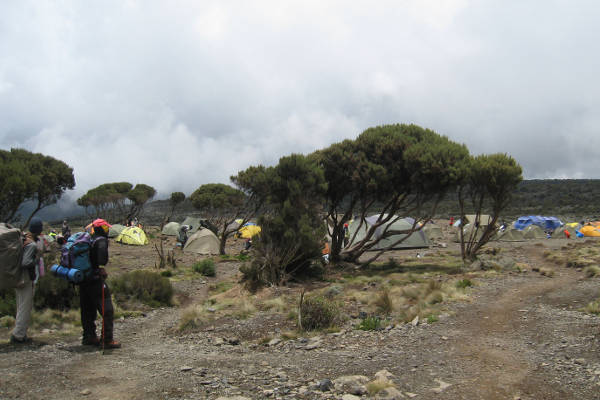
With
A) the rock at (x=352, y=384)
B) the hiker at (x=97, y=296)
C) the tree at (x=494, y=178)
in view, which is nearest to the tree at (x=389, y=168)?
the tree at (x=494, y=178)

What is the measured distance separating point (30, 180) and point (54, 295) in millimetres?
15145

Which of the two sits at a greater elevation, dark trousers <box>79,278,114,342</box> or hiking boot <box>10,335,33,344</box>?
dark trousers <box>79,278,114,342</box>

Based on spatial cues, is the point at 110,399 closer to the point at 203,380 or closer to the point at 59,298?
the point at 203,380

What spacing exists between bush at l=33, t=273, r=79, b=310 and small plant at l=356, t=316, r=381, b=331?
22.8 feet

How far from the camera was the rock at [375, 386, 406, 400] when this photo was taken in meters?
4.43

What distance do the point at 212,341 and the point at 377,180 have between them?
11.8 meters

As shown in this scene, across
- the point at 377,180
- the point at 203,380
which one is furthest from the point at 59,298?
the point at 377,180

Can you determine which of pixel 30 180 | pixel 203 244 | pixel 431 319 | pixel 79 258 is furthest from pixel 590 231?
pixel 30 180

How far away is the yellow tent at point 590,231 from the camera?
30886 millimetres

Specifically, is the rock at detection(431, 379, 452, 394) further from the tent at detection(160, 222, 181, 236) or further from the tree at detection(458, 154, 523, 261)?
the tent at detection(160, 222, 181, 236)

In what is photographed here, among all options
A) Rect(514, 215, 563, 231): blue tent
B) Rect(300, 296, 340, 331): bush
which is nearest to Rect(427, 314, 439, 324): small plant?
Rect(300, 296, 340, 331): bush

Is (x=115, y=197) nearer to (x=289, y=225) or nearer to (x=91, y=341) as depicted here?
(x=289, y=225)

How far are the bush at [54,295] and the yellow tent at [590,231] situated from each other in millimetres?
A: 34423

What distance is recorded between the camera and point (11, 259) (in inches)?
252
